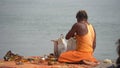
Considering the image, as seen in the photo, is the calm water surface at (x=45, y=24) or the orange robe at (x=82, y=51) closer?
the orange robe at (x=82, y=51)

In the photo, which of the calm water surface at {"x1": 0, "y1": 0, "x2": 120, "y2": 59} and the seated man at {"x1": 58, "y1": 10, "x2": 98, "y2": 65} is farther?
the calm water surface at {"x1": 0, "y1": 0, "x2": 120, "y2": 59}

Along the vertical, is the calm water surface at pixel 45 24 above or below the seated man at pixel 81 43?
above

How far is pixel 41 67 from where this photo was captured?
743cm

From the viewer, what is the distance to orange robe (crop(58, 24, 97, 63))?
7.85 meters

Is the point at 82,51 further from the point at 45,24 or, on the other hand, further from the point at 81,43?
the point at 45,24

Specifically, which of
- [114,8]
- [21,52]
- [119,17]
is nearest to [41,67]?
[21,52]

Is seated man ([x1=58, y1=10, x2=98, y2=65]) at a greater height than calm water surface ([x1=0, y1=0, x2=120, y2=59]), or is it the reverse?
calm water surface ([x1=0, y1=0, x2=120, y2=59])

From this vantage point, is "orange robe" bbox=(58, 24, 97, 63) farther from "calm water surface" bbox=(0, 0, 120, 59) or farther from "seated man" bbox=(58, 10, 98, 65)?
"calm water surface" bbox=(0, 0, 120, 59)

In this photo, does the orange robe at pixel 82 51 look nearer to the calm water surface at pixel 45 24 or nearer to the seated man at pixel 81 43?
the seated man at pixel 81 43

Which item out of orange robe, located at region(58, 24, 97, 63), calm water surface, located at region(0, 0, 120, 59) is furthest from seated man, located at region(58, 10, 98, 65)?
calm water surface, located at region(0, 0, 120, 59)

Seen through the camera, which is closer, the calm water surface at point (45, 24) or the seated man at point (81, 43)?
the seated man at point (81, 43)

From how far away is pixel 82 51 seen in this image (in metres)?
7.93

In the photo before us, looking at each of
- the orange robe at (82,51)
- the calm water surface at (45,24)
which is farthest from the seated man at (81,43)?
the calm water surface at (45,24)

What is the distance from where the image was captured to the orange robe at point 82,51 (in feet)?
25.7
